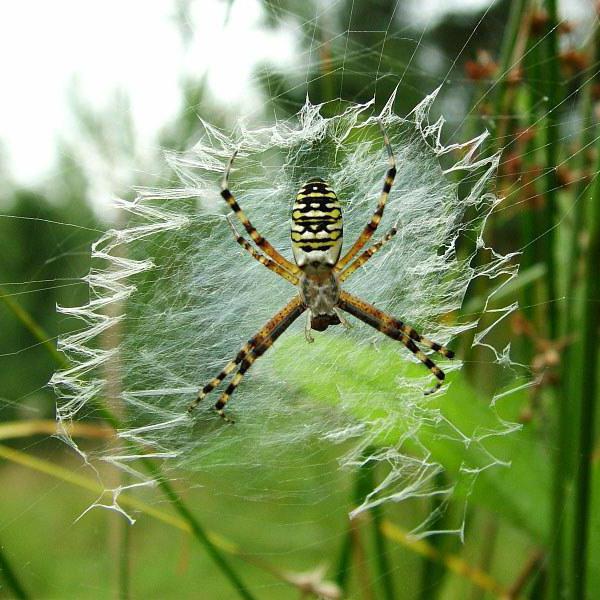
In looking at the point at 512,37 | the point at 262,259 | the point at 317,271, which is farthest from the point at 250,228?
the point at 512,37

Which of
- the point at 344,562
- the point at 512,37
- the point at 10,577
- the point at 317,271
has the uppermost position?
the point at 512,37

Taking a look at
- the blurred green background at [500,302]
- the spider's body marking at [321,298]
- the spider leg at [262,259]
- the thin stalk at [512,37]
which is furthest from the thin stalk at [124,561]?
the thin stalk at [512,37]

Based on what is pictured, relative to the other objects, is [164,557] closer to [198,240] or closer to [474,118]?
[198,240]

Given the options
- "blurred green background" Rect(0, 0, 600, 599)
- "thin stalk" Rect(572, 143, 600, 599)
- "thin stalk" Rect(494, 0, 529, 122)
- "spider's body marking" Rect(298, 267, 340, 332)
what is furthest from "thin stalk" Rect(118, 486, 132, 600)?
"thin stalk" Rect(494, 0, 529, 122)

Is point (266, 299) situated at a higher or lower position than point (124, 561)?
higher

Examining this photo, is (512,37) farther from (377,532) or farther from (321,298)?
(377,532)

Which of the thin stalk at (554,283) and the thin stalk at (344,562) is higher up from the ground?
the thin stalk at (554,283)

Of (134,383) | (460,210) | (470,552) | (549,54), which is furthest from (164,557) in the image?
(549,54)

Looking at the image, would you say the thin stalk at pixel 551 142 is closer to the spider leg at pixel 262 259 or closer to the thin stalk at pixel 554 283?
the thin stalk at pixel 554 283
